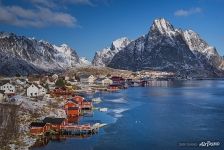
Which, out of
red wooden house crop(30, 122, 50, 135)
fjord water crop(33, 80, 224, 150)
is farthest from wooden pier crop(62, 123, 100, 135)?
red wooden house crop(30, 122, 50, 135)

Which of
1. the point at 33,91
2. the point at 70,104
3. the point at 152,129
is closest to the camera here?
the point at 152,129

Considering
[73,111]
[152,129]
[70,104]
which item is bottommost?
[152,129]

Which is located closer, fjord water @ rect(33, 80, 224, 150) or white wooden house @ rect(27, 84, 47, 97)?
fjord water @ rect(33, 80, 224, 150)

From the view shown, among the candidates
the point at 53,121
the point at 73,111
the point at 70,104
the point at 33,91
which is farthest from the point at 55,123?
the point at 33,91

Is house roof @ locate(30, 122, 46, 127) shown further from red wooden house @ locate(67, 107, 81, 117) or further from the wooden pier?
red wooden house @ locate(67, 107, 81, 117)

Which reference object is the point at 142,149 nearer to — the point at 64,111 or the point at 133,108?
the point at 64,111

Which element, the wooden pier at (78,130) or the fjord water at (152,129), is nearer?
the fjord water at (152,129)

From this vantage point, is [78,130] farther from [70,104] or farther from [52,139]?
[70,104]

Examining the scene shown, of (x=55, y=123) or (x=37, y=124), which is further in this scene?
(x=55, y=123)

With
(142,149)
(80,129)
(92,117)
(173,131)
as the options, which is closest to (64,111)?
(92,117)

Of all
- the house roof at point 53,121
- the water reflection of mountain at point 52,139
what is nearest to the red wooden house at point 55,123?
the house roof at point 53,121

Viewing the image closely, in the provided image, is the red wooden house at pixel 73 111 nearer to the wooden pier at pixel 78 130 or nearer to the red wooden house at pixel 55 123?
the red wooden house at pixel 55 123
